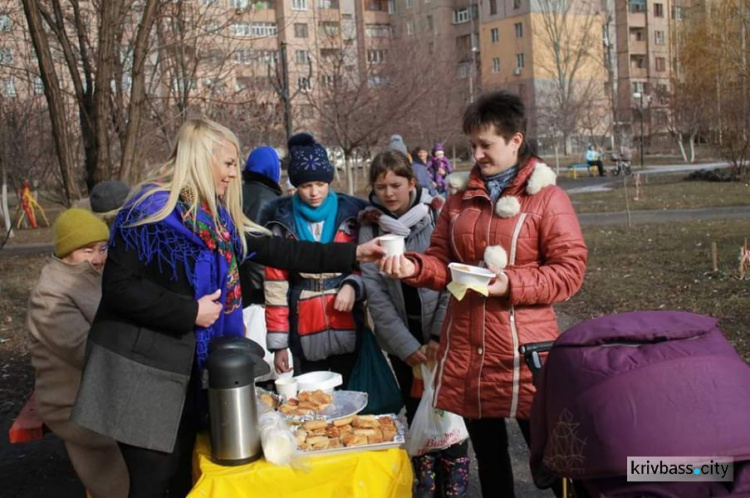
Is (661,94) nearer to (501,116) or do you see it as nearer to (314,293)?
(314,293)

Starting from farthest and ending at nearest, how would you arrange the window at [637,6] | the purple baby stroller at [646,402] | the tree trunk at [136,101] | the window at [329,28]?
the window at [637,6] < the window at [329,28] < the tree trunk at [136,101] < the purple baby stroller at [646,402]

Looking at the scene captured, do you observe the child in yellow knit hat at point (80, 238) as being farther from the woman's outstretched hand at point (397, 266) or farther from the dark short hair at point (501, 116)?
the dark short hair at point (501, 116)

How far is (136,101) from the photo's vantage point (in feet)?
24.9

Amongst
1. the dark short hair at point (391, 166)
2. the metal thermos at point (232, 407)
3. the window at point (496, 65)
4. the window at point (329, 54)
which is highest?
the window at point (496, 65)

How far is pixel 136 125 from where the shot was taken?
24.8ft

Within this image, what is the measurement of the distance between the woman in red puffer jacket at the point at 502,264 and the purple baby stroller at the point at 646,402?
2.57 ft

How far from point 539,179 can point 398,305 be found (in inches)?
50.0

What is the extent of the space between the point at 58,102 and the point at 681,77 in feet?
169

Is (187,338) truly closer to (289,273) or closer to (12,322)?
(289,273)

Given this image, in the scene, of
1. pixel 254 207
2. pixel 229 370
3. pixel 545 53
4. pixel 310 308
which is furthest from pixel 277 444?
pixel 545 53

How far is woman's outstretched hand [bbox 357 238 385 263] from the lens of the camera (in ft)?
11.2

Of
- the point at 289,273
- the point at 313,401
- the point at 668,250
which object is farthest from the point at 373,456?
the point at 668,250

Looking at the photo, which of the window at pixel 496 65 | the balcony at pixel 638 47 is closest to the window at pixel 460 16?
the window at pixel 496 65

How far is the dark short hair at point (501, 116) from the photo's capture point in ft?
10.6
